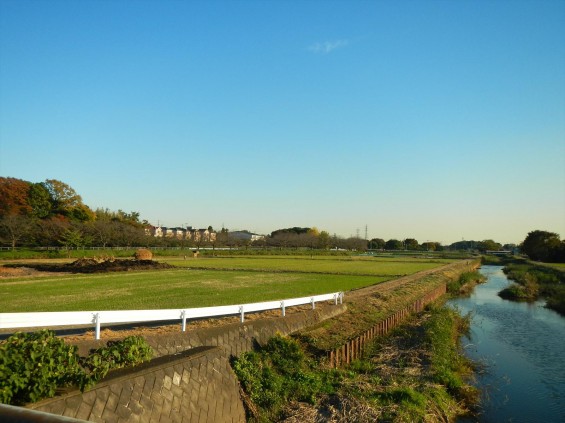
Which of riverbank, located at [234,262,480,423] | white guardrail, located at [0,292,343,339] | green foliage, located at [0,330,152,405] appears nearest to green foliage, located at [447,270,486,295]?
riverbank, located at [234,262,480,423]

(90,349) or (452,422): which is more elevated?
(90,349)

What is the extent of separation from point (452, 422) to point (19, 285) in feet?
87.3

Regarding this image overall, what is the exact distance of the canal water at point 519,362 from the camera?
12844 mm

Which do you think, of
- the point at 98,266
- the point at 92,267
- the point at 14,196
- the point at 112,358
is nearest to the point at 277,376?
the point at 112,358

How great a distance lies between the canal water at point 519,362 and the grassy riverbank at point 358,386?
900mm

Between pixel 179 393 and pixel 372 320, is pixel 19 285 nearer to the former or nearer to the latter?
pixel 372 320

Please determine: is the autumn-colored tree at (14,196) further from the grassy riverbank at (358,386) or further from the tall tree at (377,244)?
the tall tree at (377,244)

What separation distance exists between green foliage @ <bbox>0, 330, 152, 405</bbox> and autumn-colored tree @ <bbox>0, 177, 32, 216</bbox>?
8340 cm

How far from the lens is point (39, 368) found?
19.7ft

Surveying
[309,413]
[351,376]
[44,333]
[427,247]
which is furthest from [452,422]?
[427,247]

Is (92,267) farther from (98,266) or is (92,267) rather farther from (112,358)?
(112,358)

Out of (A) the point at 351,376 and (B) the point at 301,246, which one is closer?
(A) the point at 351,376

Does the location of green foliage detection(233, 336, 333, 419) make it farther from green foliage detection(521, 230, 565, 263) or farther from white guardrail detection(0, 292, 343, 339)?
green foliage detection(521, 230, 565, 263)

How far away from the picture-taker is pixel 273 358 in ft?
41.7
